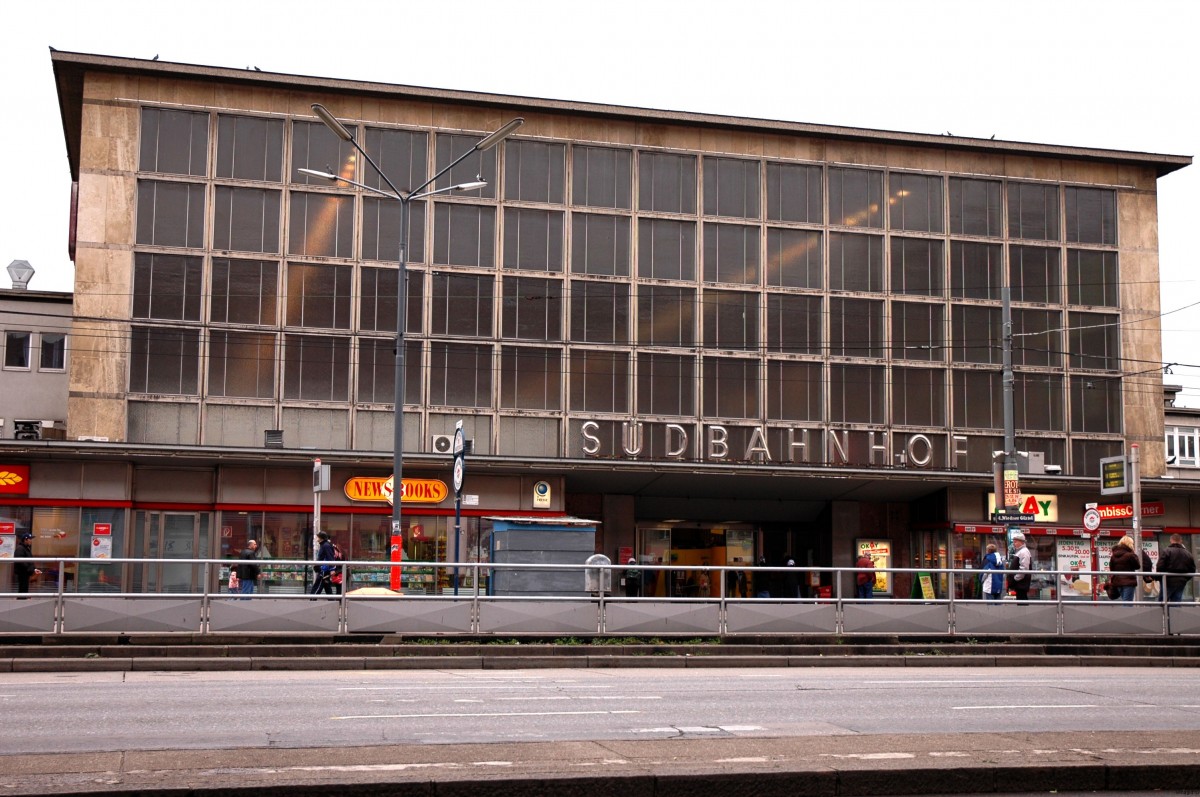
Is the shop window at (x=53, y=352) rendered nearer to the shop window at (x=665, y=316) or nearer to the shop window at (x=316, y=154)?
the shop window at (x=316, y=154)

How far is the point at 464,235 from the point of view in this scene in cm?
4156

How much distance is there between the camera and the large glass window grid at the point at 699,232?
40.3 meters

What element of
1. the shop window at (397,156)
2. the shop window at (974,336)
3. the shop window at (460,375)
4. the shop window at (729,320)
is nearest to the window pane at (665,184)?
the shop window at (729,320)

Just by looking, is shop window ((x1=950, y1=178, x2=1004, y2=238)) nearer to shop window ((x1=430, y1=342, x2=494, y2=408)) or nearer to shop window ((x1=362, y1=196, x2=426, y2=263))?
shop window ((x1=430, y1=342, x2=494, y2=408))

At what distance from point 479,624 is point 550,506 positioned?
62.0 feet

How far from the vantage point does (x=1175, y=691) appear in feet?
55.6

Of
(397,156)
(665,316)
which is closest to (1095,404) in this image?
(665,316)

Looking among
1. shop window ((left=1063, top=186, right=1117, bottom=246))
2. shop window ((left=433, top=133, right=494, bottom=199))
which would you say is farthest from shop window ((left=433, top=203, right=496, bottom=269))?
shop window ((left=1063, top=186, right=1117, bottom=246))

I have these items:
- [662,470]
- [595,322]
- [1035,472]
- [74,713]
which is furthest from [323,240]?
[74,713]

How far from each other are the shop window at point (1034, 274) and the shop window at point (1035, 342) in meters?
0.58

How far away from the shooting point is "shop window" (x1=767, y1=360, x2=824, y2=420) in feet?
141

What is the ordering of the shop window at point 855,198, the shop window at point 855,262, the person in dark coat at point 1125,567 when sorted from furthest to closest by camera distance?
the shop window at point 855,198, the shop window at point 855,262, the person in dark coat at point 1125,567

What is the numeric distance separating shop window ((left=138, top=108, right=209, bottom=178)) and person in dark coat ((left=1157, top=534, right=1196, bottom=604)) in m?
28.8

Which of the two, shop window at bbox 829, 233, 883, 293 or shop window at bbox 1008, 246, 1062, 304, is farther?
shop window at bbox 1008, 246, 1062, 304
